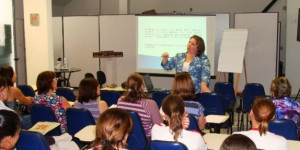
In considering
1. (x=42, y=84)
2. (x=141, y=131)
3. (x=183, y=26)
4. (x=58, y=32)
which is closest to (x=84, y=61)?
(x=58, y=32)

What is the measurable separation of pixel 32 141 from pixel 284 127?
85.4 inches

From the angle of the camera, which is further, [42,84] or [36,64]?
[36,64]

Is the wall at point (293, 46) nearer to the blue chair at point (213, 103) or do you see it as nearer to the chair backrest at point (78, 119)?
the blue chair at point (213, 103)

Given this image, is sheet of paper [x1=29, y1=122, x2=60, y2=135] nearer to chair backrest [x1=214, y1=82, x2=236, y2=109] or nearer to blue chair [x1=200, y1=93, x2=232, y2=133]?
blue chair [x1=200, y1=93, x2=232, y2=133]

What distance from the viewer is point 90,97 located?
A: 13.8 feet

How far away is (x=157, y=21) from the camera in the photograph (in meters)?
8.55

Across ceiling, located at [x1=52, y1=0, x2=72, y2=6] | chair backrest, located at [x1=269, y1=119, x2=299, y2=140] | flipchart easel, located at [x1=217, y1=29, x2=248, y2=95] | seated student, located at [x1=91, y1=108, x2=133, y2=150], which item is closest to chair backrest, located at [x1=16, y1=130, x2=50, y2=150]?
seated student, located at [x1=91, y1=108, x2=133, y2=150]

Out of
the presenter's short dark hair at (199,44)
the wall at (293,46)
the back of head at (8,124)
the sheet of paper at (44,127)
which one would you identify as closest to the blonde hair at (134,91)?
the sheet of paper at (44,127)

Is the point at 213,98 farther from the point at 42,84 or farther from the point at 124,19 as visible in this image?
the point at 124,19

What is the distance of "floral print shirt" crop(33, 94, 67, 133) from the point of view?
14.0ft

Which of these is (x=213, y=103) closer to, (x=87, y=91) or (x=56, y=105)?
(x=87, y=91)

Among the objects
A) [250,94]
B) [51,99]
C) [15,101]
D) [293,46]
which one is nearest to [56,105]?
[51,99]

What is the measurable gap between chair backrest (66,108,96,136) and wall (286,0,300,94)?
21.4 ft

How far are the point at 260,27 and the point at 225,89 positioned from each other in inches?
126
